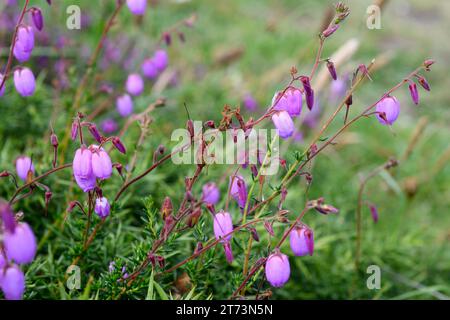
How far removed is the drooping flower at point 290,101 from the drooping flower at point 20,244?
80 centimetres

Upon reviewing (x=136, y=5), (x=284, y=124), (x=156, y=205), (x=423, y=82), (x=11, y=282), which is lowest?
(x=11, y=282)

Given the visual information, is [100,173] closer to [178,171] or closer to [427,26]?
[178,171]

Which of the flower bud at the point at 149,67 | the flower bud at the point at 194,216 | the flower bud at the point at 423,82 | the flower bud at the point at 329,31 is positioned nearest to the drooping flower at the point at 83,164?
the flower bud at the point at 194,216

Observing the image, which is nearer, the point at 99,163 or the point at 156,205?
the point at 99,163

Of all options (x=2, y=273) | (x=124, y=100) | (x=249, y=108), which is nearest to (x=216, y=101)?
(x=249, y=108)

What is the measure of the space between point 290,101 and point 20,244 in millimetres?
851

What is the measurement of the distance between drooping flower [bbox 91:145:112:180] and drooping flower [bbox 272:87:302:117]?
53 cm

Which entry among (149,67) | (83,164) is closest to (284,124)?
(83,164)

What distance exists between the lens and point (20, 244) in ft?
4.09

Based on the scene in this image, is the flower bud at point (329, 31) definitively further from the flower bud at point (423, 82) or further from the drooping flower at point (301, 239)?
the drooping flower at point (301, 239)

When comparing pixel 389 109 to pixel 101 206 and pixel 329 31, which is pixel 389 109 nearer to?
pixel 329 31

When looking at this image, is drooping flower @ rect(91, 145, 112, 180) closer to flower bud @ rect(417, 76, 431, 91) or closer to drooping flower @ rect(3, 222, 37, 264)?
drooping flower @ rect(3, 222, 37, 264)

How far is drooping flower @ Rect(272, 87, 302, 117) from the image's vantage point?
1.61 metres

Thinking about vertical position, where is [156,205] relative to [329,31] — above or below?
below
